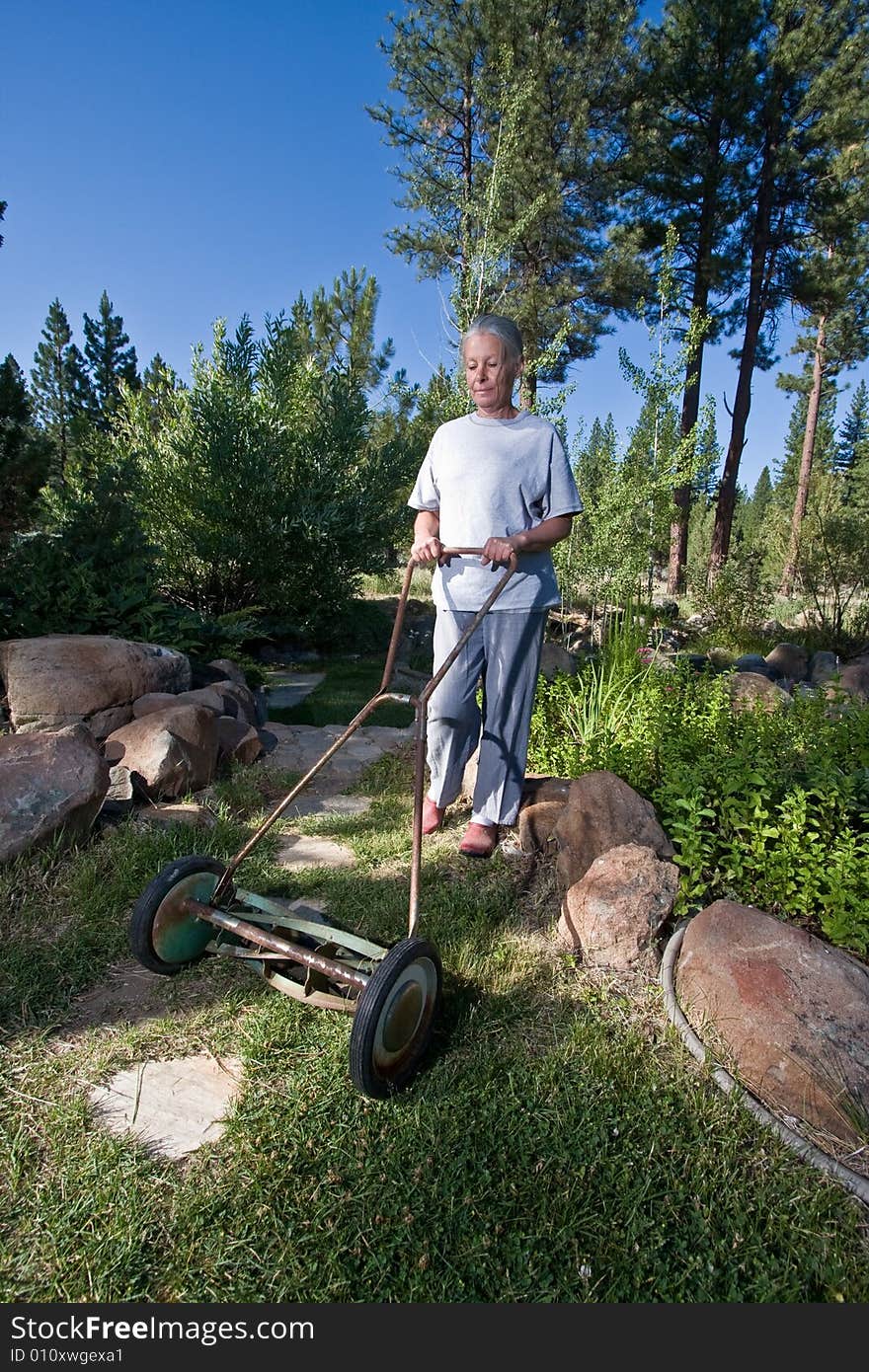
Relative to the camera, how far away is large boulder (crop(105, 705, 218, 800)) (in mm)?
3688

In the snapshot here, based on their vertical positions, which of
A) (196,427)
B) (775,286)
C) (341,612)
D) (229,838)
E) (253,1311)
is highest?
(775,286)

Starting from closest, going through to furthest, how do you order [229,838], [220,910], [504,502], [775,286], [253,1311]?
1. [253,1311]
2. [220,910]
3. [504,502]
4. [229,838]
5. [775,286]

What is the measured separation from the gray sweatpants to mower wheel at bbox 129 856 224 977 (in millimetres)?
1153

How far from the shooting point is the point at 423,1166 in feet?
5.66

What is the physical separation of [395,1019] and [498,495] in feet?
6.24

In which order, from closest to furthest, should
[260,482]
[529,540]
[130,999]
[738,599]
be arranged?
[130,999] < [529,540] < [260,482] < [738,599]

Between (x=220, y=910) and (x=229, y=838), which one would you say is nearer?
(x=220, y=910)

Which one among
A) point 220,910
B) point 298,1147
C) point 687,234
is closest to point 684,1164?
point 298,1147

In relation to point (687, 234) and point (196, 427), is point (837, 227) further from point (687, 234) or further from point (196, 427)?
point (196, 427)

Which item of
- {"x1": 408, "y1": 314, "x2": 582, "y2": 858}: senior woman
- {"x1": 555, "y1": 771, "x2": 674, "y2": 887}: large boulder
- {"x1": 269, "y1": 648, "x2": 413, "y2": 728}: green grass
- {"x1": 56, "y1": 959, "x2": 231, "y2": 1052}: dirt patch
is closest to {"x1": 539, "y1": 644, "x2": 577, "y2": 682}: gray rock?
{"x1": 269, "y1": 648, "x2": 413, "y2": 728}: green grass

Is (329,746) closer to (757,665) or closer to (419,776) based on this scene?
(419,776)

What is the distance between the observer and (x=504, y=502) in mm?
2867

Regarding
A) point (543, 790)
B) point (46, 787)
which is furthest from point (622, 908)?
point (46, 787)

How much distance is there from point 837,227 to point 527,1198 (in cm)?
1589
